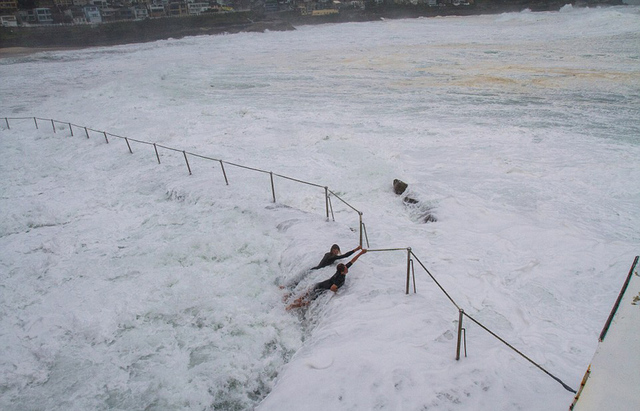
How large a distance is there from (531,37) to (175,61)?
3821 cm

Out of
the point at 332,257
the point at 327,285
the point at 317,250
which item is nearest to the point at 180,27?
the point at 317,250

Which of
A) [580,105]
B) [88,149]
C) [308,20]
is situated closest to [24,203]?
[88,149]

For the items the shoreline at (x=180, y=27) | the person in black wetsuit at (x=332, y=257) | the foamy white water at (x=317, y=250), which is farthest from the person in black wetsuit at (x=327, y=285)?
the shoreline at (x=180, y=27)

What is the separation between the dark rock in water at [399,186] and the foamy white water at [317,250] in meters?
0.44

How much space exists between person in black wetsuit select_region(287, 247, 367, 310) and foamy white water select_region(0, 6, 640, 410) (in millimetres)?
210

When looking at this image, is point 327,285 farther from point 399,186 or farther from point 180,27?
point 180,27

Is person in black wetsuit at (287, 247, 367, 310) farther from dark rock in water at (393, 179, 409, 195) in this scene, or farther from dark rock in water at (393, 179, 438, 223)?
dark rock in water at (393, 179, 409, 195)

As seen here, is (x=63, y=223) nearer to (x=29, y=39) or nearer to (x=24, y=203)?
(x=24, y=203)

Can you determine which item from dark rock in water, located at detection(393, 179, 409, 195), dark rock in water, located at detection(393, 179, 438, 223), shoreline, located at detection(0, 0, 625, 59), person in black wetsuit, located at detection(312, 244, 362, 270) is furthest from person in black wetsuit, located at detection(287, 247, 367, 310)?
shoreline, located at detection(0, 0, 625, 59)

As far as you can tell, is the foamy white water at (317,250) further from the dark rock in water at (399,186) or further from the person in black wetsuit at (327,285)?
the dark rock in water at (399,186)

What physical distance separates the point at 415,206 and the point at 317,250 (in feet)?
11.7

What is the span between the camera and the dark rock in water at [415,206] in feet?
31.4

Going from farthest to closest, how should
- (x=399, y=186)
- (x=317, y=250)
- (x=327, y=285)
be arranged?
1. (x=399, y=186)
2. (x=317, y=250)
3. (x=327, y=285)

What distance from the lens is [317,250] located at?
7.92 meters
